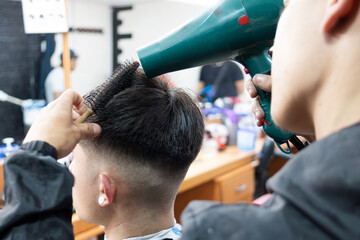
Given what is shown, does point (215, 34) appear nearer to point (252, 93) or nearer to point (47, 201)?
point (252, 93)

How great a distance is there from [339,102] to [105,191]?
2.26 feet

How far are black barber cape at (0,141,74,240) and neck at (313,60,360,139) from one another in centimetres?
53

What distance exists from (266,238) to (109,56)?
20.3ft

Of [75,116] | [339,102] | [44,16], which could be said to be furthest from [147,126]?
[44,16]

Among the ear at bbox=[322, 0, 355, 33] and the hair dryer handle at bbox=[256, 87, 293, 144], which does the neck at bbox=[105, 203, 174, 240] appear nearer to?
the hair dryer handle at bbox=[256, 87, 293, 144]

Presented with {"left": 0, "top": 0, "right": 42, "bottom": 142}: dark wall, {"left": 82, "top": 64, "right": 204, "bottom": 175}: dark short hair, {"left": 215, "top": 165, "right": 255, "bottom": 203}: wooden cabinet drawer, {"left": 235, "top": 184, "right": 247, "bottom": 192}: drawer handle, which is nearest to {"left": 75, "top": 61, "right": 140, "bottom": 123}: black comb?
{"left": 82, "top": 64, "right": 204, "bottom": 175}: dark short hair

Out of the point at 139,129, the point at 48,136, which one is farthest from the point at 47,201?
the point at 139,129

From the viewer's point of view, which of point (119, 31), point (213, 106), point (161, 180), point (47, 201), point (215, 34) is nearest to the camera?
point (47, 201)

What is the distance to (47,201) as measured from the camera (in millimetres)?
656

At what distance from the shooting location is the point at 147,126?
0.93 meters

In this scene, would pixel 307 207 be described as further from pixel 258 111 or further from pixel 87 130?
pixel 258 111

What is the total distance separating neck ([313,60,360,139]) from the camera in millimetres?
443

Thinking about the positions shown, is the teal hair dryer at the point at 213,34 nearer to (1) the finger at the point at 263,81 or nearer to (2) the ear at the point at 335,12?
(1) the finger at the point at 263,81

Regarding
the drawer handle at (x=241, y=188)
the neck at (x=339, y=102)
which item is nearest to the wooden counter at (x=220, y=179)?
the drawer handle at (x=241, y=188)
